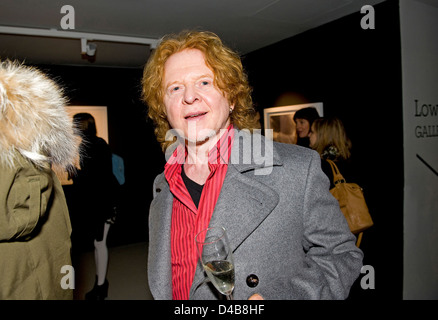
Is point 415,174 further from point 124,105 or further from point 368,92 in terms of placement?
point 124,105

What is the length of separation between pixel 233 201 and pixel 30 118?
0.93 metres

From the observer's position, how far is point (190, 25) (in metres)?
4.29

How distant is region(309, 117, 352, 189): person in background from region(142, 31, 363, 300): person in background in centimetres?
179

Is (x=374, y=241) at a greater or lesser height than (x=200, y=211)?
lesser

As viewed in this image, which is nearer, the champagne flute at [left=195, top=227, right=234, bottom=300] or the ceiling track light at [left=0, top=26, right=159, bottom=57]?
the champagne flute at [left=195, top=227, right=234, bottom=300]

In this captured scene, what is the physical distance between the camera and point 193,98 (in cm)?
142

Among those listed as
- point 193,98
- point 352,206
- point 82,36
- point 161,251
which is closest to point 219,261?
point 161,251

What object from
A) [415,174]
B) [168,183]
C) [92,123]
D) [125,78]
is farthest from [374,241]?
[125,78]

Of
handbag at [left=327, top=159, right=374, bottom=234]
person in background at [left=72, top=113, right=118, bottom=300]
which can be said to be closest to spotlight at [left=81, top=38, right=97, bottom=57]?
person in background at [left=72, top=113, right=118, bottom=300]

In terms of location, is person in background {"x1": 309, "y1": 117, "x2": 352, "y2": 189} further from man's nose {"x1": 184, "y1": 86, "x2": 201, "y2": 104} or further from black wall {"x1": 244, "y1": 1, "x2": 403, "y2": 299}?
man's nose {"x1": 184, "y1": 86, "x2": 201, "y2": 104}

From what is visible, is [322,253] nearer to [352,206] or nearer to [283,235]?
[283,235]

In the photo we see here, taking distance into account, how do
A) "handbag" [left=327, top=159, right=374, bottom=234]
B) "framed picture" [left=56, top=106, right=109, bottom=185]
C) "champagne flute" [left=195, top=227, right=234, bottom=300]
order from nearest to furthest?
"champagne flute" [left=195, top=227, right=234, bottom=300] < "handbag" [left=327, top=159, right=374, bottom=234] < "framed picture" [left=56, top=106, right=109, bottom=185]

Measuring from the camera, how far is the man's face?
4.75 feet

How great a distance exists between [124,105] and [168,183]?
223 inches
